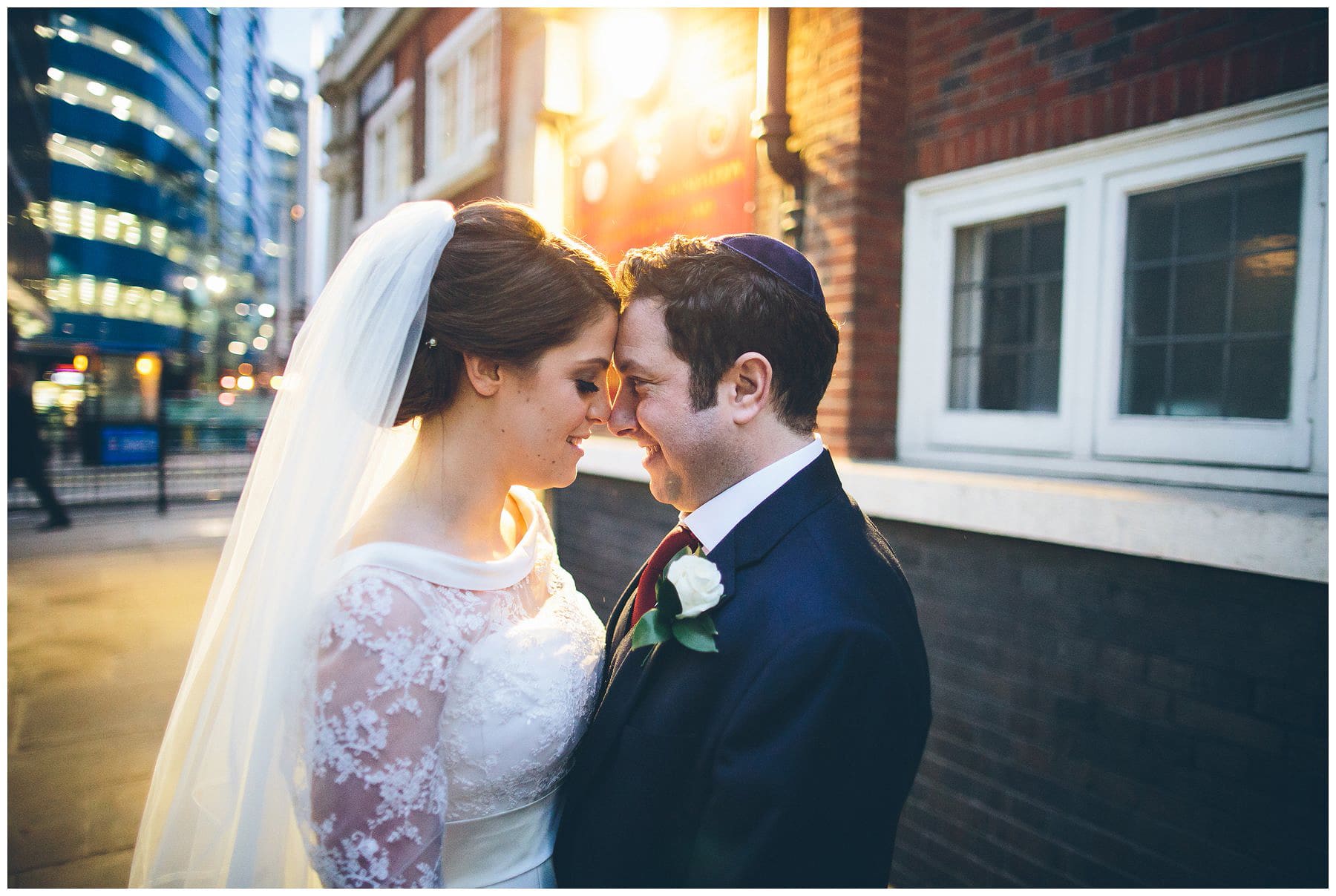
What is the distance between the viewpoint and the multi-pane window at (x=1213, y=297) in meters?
2.75

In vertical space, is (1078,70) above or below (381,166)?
below

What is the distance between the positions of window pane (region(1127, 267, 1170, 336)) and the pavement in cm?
488

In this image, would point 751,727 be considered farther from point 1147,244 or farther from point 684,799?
point 1147,244

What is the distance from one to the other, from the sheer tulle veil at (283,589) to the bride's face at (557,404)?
0.29m

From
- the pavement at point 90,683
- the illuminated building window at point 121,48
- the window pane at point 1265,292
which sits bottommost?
the pavement at point 90,683

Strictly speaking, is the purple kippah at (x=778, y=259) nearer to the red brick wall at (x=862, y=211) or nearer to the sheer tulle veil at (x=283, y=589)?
the sheer tulle veil at (x=283, y=589)

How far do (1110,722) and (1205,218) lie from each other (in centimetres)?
197

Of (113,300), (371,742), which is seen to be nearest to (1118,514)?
(371,742)

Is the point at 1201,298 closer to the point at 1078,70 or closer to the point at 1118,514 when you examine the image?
the point at 1118,514

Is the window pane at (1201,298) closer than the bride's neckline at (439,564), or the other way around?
the bride's neckline at (439,564)

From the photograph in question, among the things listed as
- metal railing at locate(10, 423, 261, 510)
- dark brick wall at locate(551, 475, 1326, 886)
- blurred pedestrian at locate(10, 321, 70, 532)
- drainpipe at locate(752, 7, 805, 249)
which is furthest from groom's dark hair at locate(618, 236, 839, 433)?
metal railing at locate(10, 423, 261, 510)

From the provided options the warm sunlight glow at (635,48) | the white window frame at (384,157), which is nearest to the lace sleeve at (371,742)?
the warm sunlight glow at (635,48)

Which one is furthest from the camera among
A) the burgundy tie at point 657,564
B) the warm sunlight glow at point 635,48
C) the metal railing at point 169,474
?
the metal railing at point 169,474

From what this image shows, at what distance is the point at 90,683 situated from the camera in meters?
5.23
